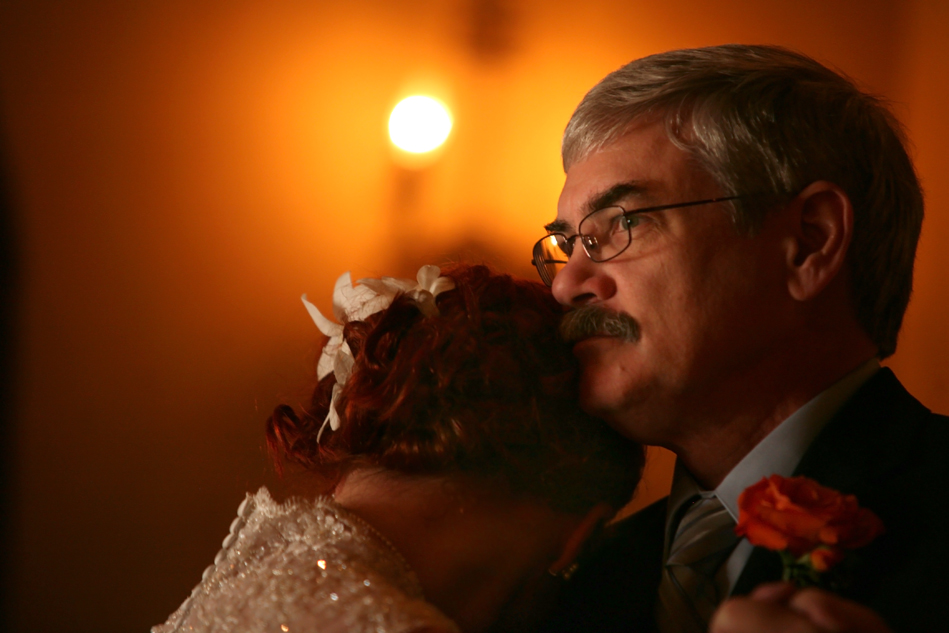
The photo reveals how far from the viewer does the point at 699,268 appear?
1268 millimetres

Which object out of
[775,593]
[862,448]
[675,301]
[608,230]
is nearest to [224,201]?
[608,230]

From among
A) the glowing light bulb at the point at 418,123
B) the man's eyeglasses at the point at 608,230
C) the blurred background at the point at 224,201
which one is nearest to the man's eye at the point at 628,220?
the man's eyeglasses at the point at 608,230

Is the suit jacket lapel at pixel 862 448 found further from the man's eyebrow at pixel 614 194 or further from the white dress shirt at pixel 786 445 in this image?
the man's eyebrow at pixel 614 194

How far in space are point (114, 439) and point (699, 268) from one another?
1850 mm

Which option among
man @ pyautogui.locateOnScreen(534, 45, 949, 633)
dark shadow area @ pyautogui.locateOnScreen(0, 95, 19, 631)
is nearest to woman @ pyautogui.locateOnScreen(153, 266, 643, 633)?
man @ pyautogui.locateOnScreen(534, 45, 949, 633)

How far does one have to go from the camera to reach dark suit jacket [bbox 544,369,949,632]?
0.95 m

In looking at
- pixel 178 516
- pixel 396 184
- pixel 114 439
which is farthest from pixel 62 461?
pixel 396 184

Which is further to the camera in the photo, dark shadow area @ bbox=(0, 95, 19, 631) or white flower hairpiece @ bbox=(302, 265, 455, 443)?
dark shadow area @ bbox=(0, 95, 19, 631)

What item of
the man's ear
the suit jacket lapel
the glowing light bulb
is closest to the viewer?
the suit jacket lapel

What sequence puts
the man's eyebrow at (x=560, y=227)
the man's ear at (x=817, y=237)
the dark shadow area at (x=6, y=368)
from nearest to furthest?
the man's ear at (x=817, y=237)
the man's eyebrow at (x=560, y=227)
the dark shadow area at (x=6, y=368)

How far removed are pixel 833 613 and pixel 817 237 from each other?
0.85m

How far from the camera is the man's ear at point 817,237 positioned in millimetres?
1296

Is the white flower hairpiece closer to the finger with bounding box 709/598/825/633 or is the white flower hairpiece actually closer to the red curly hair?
the red curly hair

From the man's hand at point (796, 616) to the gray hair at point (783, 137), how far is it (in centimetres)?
77
